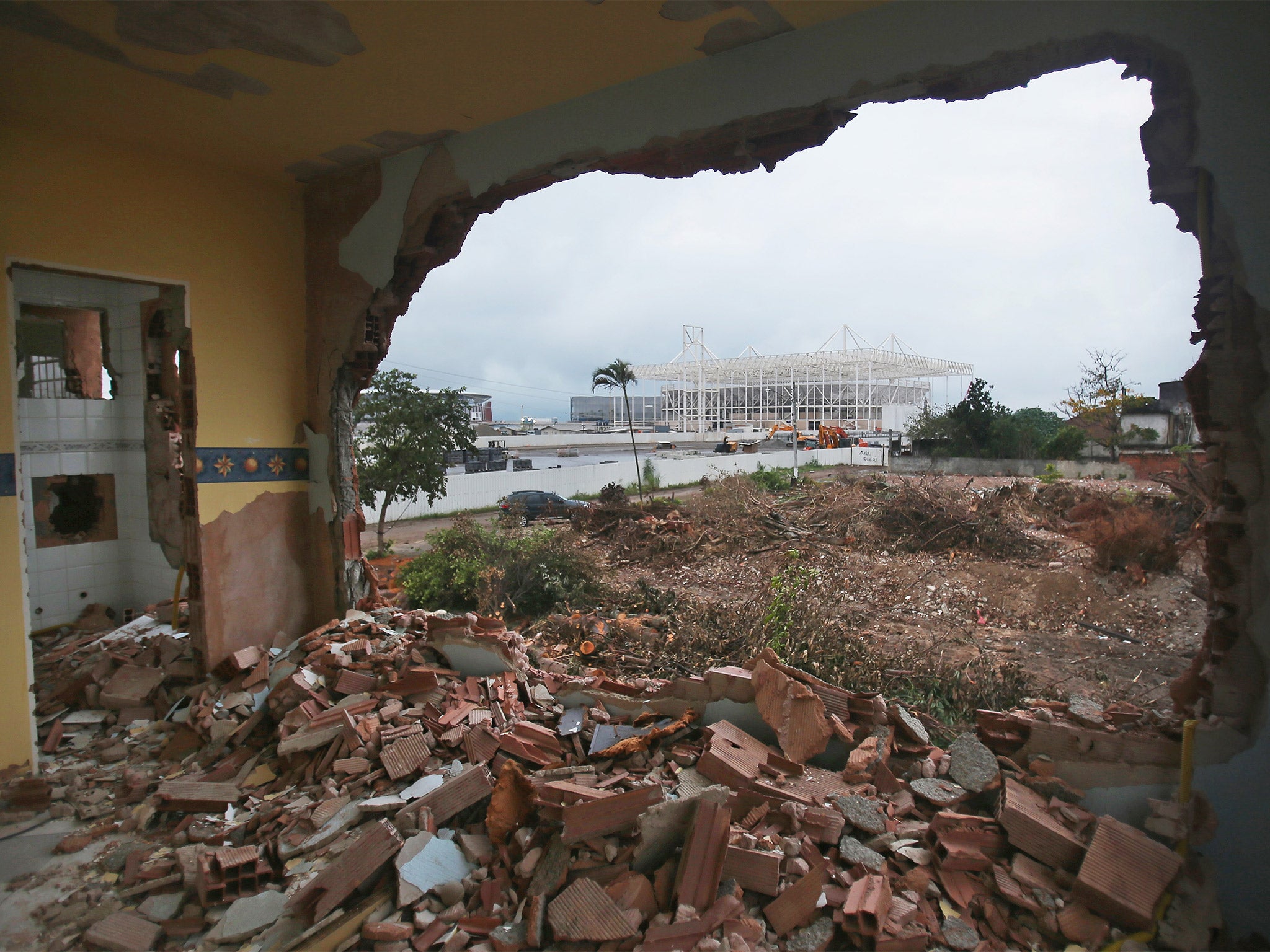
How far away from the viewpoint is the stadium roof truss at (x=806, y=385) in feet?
165

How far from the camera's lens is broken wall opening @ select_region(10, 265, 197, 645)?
19.3 feet

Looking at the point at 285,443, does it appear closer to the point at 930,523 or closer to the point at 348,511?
the point at 348,511

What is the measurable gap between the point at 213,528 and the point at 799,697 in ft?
13.4

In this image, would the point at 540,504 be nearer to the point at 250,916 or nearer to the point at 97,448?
the point at 97,448

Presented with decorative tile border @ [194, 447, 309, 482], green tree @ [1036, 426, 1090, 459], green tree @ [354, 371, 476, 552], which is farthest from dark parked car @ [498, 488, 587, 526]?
green tree @ [1036, 426, 1090, 459]

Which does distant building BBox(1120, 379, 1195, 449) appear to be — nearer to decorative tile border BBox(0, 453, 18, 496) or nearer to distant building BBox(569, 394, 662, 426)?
decorative tile border BBox(0, 453, 18, 496)

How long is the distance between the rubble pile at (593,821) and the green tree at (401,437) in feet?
24.1

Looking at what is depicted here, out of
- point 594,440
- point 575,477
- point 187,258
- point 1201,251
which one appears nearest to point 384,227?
point 187,258

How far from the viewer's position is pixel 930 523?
1053cm

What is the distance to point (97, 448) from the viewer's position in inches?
248

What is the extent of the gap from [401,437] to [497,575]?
454 cm

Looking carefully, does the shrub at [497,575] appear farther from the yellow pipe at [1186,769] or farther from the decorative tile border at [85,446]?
the yellow pipe at [1186,769]

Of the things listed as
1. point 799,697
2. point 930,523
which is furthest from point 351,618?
point 930,523

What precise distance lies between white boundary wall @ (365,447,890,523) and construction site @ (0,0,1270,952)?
26.3 feet
